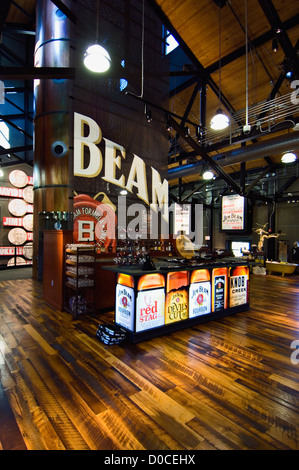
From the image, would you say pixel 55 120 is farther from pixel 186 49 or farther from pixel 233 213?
pixel 233 213

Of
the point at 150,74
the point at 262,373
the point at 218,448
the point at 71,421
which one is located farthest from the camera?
the point at 150,74

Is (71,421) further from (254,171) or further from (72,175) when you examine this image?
(254,171)

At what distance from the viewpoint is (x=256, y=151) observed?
737 cm

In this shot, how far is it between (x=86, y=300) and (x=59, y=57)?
8.07 meters

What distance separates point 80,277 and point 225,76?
27.9 ft

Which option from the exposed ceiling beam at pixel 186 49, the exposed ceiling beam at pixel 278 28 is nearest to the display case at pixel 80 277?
the exposed ceiling beam at pixel 278 28

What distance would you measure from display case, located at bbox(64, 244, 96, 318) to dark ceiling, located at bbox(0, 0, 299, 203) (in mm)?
3146

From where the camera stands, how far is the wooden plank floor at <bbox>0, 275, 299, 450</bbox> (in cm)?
180

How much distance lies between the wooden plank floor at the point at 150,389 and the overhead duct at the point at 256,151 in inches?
204

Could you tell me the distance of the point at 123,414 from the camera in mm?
2029

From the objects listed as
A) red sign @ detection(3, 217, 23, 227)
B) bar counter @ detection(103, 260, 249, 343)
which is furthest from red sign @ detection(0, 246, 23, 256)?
bar counter @ detection(103, 260, 249, 343)

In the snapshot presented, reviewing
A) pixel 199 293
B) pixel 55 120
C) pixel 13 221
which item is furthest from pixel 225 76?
pixel 13 221

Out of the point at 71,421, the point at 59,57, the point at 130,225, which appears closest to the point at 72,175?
the point at 130,225

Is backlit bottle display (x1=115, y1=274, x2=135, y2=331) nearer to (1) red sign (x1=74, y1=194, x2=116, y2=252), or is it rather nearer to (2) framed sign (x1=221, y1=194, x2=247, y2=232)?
(1) red sign (x1=74, y1=194, x2=116, y2=252)
